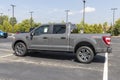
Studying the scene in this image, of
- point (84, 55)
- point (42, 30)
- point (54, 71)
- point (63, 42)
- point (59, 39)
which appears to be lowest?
point (54, 71)

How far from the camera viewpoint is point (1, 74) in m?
8.42

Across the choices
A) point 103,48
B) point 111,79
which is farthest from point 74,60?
point 111,79

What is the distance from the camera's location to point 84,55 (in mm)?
11320

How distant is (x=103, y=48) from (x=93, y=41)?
55 centimetres

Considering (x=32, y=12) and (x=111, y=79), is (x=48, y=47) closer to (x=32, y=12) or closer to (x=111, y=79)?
(x=111, y=79)

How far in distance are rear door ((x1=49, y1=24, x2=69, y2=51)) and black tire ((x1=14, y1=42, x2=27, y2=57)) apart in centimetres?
162

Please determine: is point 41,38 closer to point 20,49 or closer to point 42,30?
point 42,30

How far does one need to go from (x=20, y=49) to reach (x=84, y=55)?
142 inches

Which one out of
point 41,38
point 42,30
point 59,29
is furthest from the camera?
point 42,30

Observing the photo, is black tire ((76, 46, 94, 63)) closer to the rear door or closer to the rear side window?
the rear door

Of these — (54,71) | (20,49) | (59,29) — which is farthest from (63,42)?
(54,71)

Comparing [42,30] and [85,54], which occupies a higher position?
[42,30]

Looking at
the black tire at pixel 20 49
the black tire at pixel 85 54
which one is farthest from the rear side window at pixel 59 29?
the black tire at pixel 20 49

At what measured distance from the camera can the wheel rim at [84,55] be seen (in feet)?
36.8
